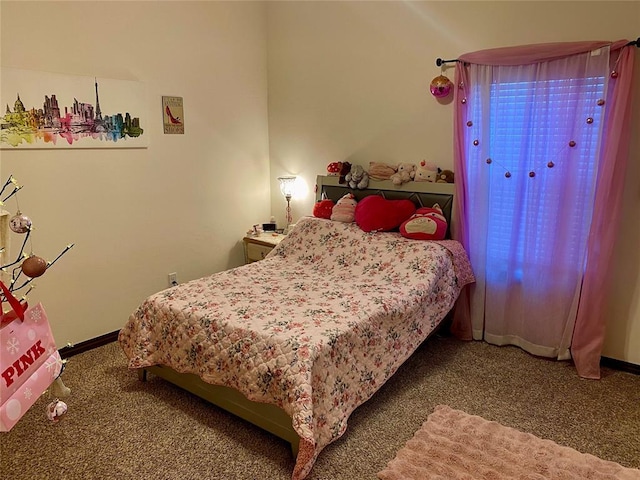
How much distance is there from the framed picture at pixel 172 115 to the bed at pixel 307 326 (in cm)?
124

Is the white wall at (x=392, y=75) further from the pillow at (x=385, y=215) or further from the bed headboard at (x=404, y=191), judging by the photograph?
the pillow at (x=385, y=215)

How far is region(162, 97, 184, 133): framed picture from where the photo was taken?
3.35 meters

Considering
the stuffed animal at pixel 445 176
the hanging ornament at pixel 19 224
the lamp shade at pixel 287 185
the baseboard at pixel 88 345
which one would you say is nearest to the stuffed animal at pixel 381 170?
the stuffed animal at pixel 445 176

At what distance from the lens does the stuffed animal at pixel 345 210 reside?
11.4 feet

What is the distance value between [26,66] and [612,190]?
3.42m

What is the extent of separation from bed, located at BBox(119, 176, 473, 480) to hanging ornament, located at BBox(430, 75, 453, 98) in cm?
63

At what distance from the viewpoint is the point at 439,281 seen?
2861 mm

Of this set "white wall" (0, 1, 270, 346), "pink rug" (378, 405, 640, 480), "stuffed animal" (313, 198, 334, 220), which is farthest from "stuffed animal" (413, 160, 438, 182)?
"pink rug" (378, 405, 640, 480)

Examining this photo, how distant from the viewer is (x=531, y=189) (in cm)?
284

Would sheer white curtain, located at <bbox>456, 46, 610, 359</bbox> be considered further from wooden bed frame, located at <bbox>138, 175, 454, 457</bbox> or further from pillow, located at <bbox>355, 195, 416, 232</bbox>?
pillow, located at <bbox>355, 195, 416, 232</bbox>

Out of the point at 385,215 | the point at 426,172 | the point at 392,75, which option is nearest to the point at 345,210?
the point at 385,215

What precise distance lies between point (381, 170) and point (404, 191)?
0.25 m

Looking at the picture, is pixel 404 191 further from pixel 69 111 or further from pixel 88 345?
pixel 88 345

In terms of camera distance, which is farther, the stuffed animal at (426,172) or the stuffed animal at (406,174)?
the stuffed animal at (406,174)
